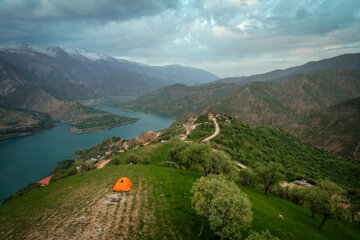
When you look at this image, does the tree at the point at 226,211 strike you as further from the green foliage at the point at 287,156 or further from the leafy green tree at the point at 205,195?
the green foliage at the point at 287,156

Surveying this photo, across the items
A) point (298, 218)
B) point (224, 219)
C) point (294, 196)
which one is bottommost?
point (294, 196)

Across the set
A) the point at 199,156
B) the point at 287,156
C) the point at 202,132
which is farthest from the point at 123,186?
the point at 287,156

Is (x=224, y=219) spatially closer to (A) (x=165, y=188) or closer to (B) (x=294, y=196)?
(A) (x=165, y=188)

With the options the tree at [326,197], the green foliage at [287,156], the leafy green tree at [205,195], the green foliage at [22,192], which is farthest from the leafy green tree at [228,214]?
the green foliage at [287,156]

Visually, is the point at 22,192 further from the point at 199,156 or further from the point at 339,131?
the point at 339,131

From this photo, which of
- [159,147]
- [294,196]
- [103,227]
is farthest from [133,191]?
[159,147]

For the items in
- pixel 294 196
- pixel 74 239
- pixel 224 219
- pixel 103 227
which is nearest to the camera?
pixel 224 219

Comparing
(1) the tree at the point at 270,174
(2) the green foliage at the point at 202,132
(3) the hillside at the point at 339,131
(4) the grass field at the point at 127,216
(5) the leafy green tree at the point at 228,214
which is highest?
(5) the leafy green tree at the point at 228,214
